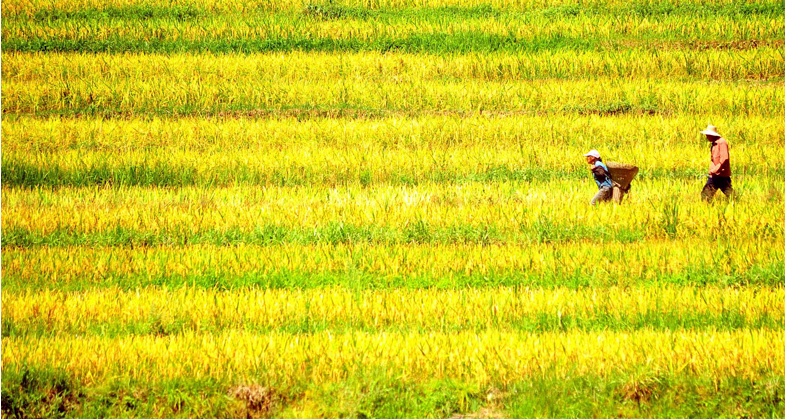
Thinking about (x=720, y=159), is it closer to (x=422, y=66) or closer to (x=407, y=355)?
(x=407, y=355)

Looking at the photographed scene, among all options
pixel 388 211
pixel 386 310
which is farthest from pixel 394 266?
pixel 388 211

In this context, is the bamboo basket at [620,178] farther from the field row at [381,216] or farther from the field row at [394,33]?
the field row at [394,33]

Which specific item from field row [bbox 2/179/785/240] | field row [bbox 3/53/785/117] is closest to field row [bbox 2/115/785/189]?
field row [bbox 3/53/785/117]

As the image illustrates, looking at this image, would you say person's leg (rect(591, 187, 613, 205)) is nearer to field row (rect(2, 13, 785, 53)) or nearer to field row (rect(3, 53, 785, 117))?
field row (rect(3, 53, 785, 117))

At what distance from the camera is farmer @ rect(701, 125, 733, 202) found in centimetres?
925

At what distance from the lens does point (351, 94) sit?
15.4 m

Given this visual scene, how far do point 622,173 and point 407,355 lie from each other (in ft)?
16.8

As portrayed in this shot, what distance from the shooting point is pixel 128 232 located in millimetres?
8523

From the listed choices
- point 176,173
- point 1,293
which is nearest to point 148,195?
point 176,173

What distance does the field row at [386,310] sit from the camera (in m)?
5.95

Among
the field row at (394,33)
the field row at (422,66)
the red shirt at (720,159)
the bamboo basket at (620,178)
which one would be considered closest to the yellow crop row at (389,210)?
the bamboo basket at (620,178)

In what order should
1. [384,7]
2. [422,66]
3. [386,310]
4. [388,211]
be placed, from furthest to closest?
[384,7] → [422,66] → [388,211] → [386,310]

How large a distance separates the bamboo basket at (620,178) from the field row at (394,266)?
5.04ft

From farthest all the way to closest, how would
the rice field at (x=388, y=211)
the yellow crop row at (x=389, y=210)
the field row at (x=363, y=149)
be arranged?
the field row at (x=363, y=149)
the yellow crop row at (x=389, y=210)
the rice field at (x=388, y=211)
